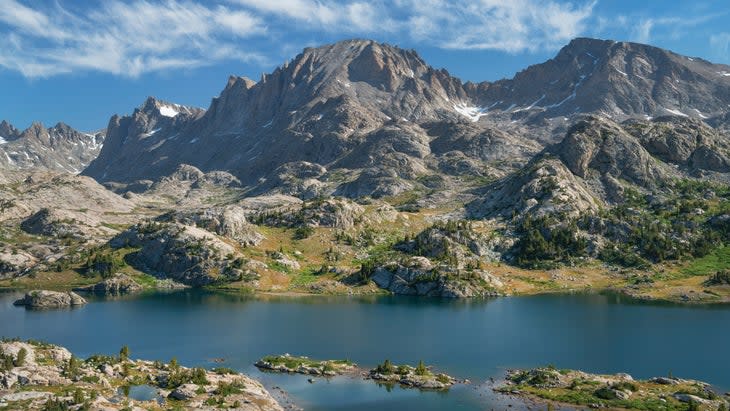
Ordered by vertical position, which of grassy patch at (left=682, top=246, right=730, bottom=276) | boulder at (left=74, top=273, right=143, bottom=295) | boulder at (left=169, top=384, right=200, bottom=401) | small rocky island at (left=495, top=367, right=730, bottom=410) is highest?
grassy patch at (left=682, top=246, right=730, bottom=276)

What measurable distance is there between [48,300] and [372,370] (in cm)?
9657

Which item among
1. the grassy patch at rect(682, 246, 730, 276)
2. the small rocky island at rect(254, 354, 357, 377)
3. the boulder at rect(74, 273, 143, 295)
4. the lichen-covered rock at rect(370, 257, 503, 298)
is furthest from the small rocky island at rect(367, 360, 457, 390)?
the grassy patch at rect(682, 246, 730, 276)

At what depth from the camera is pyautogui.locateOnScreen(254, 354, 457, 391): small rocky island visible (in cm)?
7688

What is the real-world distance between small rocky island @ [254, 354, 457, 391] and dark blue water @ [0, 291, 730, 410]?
2330 millimetres

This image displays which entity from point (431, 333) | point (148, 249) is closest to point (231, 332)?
point (431, 333)

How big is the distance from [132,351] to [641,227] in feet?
534

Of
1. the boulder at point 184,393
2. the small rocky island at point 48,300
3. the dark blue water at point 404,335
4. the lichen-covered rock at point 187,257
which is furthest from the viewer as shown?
the lichen-covered rock at point 187,257

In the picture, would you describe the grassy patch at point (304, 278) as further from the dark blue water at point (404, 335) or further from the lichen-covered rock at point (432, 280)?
the dark blue water at point (404, 335)

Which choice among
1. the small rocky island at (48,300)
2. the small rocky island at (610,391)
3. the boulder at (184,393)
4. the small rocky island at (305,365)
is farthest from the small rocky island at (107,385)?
the small rocky island at (48,300)

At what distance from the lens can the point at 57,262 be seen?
18862cm

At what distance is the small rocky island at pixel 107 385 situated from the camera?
59.7 m

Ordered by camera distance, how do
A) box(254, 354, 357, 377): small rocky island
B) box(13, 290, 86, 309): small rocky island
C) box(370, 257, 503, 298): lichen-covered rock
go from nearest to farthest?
1. box(254, 354, 357, 377): small rocky island
2. box(13, 290, 86, 309): small rocky island
3. box(370, 257, 503, 298): lichen-covered rock

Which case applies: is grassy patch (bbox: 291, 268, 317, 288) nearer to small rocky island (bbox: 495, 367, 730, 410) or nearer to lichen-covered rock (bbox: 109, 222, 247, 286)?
lichen-covered rock (bbox: 109, 222, 247, 286)

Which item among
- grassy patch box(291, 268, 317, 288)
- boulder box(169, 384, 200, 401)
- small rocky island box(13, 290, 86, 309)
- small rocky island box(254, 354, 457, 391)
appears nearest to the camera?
boulder box(169, 384, 200, 401)
